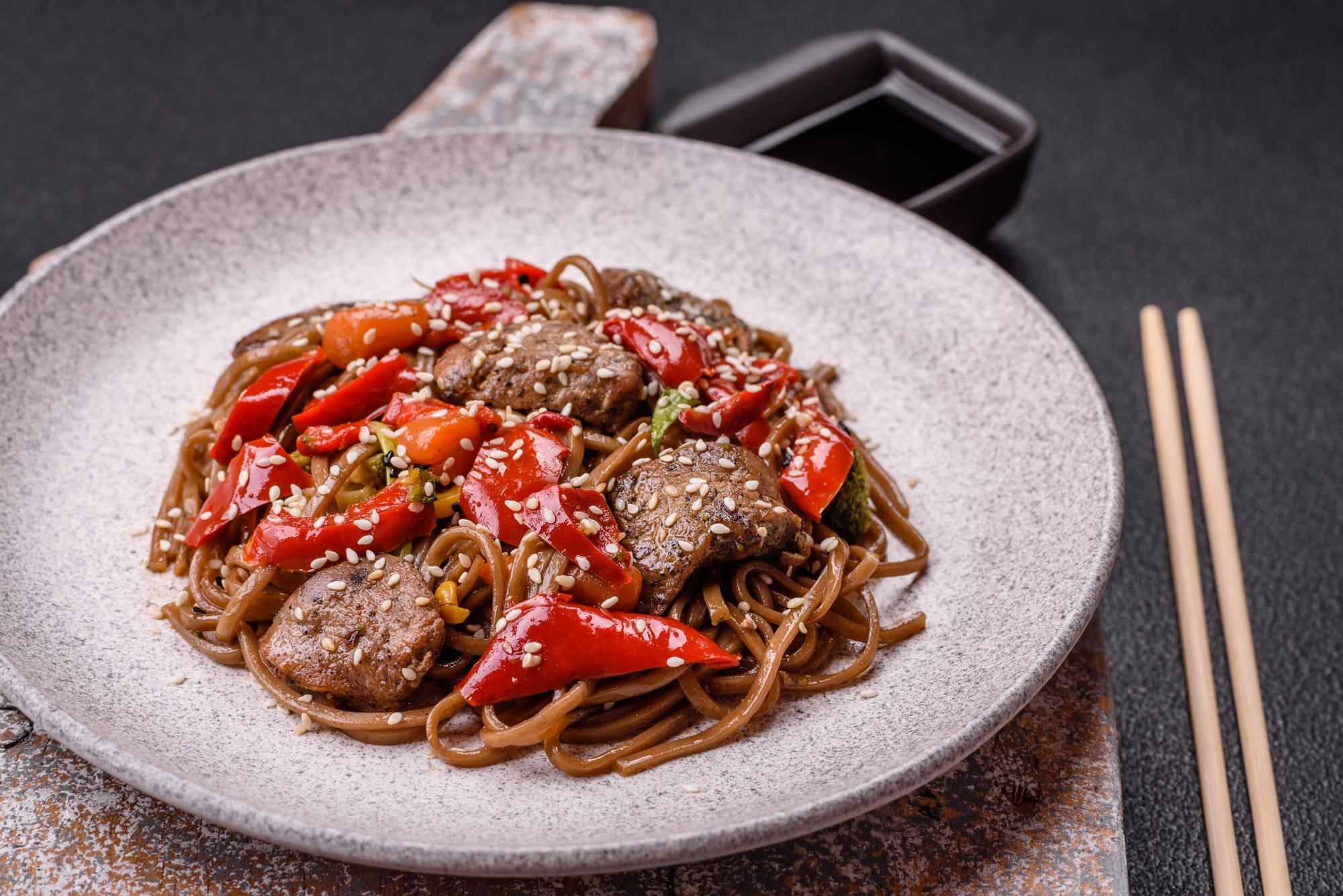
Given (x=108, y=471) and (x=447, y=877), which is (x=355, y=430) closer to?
(x=108, y=471)

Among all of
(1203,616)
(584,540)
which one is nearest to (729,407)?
(584,540)

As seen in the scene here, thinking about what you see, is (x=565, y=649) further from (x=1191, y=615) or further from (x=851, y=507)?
(x=1191, y=615)

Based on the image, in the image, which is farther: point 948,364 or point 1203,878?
point 948,364

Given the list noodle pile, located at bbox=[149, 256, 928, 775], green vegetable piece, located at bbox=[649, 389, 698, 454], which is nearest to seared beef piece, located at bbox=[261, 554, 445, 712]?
noodle pile, located at bbox=[149, 256, 928, 775]

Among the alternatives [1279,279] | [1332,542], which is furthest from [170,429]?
[1279,279]

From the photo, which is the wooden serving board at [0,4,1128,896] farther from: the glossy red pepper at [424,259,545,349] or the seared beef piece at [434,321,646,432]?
the glossy red pepper at [424,259,545,349]

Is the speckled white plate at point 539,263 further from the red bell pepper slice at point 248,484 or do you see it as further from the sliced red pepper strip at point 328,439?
the sliced red pepper strip at point 328,439

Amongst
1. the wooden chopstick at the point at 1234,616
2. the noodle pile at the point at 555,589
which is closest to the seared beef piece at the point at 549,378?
the noodle pile at the point at 555,589

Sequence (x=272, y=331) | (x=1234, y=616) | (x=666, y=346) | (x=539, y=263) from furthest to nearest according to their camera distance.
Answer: (x=539, y=263)
(x=272, y=331)
(x=1234, y=616)
(x=666, y=346)
